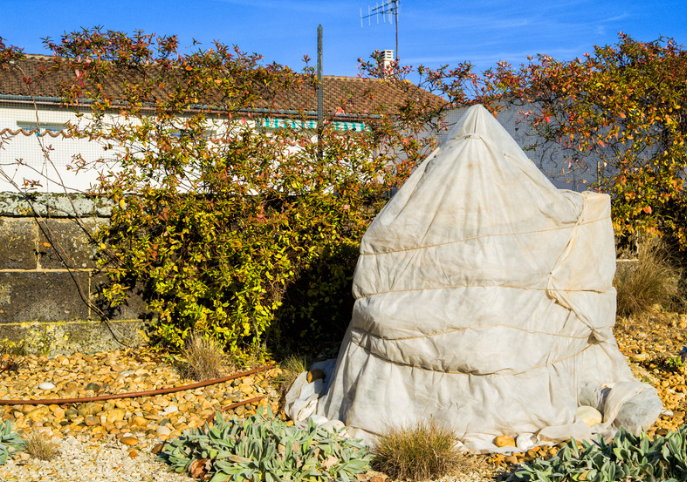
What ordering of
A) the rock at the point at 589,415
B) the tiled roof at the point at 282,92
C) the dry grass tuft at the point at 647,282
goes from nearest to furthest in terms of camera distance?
the rock at the point at 589,415
the tiled roof at the point at 282,92
the dry grass tuft at the point at 647,282

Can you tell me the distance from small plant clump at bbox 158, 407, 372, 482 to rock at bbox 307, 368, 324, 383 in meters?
1.13

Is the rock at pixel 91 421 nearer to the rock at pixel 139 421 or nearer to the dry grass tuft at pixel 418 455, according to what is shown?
the rock at pixel 139 421

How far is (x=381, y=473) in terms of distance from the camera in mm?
3412

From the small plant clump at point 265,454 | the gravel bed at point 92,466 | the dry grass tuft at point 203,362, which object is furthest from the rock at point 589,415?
the dry grass tuft at point 203,362

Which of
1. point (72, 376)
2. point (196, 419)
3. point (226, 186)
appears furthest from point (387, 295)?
point (72, 376)

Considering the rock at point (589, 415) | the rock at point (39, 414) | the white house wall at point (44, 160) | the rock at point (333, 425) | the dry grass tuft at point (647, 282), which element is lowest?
the rock at point (39, 414)

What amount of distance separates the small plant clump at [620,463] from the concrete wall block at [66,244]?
13.8 ft

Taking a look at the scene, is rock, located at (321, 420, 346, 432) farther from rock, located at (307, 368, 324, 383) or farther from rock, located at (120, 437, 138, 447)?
rock, located at (120, 437, 138, 447)

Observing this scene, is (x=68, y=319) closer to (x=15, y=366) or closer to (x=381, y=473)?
(x=15, y=366)

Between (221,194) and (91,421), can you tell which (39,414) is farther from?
(221,194)

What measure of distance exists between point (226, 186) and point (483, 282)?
2599mm

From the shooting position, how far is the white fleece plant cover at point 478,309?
12.0 ft

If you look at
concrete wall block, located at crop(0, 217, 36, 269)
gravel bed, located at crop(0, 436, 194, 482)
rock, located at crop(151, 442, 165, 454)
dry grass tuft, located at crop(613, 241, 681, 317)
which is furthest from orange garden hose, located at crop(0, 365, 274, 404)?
dry grass tuft, located at crop(613, 241, 681, 317)

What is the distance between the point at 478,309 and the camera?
11.9 feet
